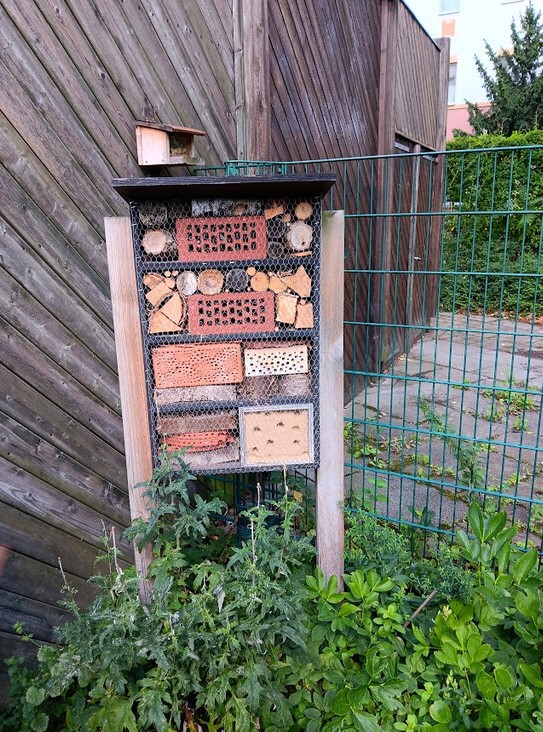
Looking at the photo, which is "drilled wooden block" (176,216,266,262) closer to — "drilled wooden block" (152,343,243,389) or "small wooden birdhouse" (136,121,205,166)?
"drilled wooden block" (152,343,243,389)

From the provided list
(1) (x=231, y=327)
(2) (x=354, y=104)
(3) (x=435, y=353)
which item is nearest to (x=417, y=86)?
(2) (x=354, y=104)

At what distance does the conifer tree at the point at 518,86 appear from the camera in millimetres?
14195

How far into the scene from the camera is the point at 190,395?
1.96 metres

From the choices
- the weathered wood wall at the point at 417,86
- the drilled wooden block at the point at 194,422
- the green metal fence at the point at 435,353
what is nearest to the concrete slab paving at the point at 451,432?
the green metal fence at the point at 435,353

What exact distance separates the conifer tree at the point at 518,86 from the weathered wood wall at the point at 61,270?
561 inches

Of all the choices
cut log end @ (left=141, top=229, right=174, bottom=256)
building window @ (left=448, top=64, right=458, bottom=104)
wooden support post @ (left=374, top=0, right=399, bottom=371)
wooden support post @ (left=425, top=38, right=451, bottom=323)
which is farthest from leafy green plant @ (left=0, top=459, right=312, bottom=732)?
building window @ (left=448, top=64, right=458, bottom=104)

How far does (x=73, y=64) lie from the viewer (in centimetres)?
225

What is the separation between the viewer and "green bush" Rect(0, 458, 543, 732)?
167 centimetres

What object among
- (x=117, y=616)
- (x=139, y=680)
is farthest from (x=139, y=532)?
(x=139, y=680)

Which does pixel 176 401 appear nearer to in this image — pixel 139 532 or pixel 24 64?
pixel 139 532

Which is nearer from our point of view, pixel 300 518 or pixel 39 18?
pixel 39 18

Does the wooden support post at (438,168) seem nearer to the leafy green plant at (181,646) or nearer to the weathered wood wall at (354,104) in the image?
the weathered wood wall at (354,104)

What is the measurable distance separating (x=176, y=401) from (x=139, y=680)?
2.94 ft

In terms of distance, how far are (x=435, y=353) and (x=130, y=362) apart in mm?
1287
